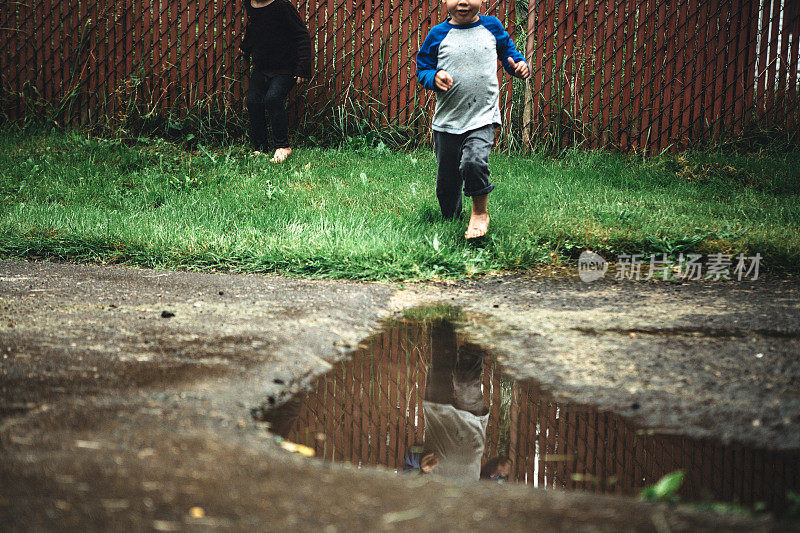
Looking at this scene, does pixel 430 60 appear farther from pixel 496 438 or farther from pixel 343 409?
pixel 496 438

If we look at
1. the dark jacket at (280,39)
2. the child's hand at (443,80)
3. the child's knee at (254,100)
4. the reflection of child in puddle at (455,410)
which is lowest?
the reflection of child in puddle at (455,410)

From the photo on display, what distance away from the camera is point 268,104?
630cm

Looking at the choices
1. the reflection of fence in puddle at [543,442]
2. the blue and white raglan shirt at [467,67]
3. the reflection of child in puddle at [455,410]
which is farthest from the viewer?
the blue and white raglan shirt at [467,67]

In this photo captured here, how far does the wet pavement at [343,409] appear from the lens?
139cm

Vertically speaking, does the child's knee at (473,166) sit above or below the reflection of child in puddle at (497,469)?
above

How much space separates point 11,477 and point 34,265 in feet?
9.11

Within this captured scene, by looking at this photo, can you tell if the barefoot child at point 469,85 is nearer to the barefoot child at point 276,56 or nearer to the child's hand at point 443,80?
the child's hand at point 443,80

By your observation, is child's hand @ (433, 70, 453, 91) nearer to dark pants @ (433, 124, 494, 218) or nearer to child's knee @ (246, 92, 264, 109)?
dark pants @ (433, 124, 494, 218)

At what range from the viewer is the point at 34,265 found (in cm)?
392

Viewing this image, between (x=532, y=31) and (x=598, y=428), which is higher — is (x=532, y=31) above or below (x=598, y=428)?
above

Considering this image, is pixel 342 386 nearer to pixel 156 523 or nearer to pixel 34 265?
pixel 156 523

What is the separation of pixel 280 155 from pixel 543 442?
4915mm

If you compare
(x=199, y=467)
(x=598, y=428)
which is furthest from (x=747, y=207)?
(x=199, y=467)

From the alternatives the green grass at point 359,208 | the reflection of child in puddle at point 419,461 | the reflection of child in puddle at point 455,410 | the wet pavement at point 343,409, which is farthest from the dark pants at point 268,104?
the reflection of child in puddle at point 419,461
